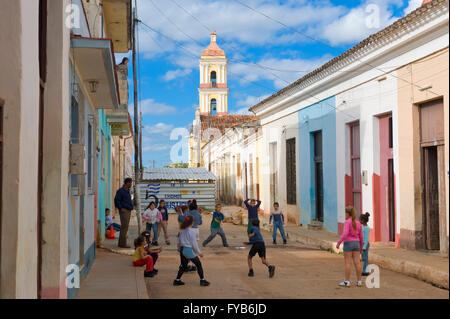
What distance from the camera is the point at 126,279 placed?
900 centimetres

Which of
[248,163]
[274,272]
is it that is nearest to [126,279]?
[274,272]

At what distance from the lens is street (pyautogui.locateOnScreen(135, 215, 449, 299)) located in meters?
8.14

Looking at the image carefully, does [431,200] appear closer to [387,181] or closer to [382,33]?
[387,181]

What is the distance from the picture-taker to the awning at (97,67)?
697cm

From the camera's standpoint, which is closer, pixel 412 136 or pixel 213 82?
pixel 412 136

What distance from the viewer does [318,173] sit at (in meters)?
17.9

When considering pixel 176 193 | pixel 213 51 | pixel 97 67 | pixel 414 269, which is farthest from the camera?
pixel 213 51

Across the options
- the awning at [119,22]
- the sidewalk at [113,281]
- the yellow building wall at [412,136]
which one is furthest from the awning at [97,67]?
the yellow building wall at [412,136]

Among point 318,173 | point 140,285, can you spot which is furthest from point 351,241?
point 318,173

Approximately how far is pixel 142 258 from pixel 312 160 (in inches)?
370

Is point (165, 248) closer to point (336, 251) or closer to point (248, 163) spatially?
point (336, 251)

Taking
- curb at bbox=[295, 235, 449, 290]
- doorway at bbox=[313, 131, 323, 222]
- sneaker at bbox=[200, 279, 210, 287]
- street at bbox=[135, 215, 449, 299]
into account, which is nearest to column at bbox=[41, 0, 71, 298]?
street at bbox=[135, 215, 449, 299]

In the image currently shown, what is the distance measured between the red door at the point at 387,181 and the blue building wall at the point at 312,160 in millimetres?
2882

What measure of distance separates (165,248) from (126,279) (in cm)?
528
